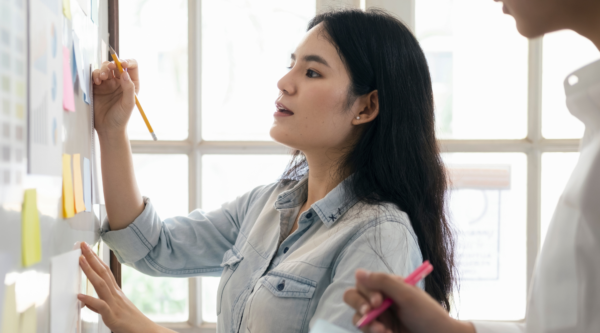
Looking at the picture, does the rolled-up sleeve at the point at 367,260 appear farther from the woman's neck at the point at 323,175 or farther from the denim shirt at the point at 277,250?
the woman's neck at the point at 323,175

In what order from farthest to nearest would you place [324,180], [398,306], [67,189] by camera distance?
[324,180] < [67,189] < [398,306]

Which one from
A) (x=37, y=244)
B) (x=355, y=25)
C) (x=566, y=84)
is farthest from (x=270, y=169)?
(x=566, y=84)

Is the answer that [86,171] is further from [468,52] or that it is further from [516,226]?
[516,226]

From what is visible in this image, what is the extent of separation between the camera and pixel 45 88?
2.31 feet

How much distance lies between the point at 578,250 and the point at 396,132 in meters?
0.62

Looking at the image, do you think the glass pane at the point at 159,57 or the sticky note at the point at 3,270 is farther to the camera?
the glass pane at the point at 159,57

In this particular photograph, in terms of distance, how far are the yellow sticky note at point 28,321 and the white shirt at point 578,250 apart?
2.19 ft

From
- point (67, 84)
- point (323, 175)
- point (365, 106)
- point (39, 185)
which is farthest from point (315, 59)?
point (39, 185)

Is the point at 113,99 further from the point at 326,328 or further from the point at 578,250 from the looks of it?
the point at 578,250

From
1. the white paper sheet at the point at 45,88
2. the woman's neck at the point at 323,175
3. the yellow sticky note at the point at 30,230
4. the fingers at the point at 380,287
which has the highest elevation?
the white paper sheet at the point at 45,88

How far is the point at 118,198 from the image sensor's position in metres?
1.11

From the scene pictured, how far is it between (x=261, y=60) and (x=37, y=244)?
1017 mm

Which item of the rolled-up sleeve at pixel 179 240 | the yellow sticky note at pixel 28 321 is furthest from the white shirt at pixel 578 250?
the rolled-up sleeve at pixel 179 240

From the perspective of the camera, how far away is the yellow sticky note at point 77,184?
0.88 meters
